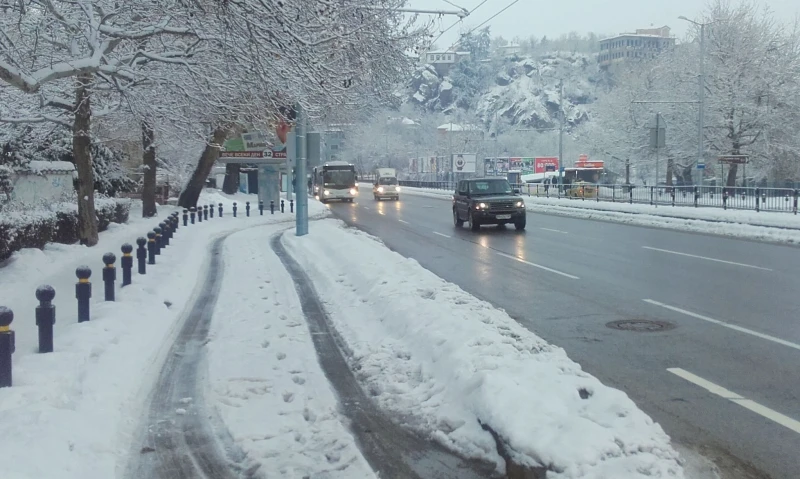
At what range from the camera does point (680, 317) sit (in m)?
10.0

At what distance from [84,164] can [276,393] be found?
14.0 m

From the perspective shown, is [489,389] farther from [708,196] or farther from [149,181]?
[708,196]

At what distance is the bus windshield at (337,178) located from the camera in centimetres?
5975

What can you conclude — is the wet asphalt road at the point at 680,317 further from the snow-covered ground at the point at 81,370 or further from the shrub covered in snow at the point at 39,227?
the shrub covered in snow at the point at 39,227

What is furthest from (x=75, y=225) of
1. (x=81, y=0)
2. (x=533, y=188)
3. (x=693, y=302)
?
(x=533, y=188)

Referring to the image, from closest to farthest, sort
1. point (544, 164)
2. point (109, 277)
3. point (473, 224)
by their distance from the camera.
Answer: point (109, 277) → point (473, 224) → point (544, 164)

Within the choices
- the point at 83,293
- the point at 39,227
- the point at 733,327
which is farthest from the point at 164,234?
the point at 733,327

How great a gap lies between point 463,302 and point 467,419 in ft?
13.8

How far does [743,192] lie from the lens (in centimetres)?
3058

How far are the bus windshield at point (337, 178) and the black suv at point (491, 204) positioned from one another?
3330 cm

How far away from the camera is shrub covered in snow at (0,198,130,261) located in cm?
1535

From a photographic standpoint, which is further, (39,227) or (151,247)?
(39,227)

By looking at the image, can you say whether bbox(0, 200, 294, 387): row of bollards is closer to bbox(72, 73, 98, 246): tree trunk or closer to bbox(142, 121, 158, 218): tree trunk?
bbox(72, 73, 98, 246): tree trunk

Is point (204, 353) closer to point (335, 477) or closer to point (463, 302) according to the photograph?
point (463, 302)
